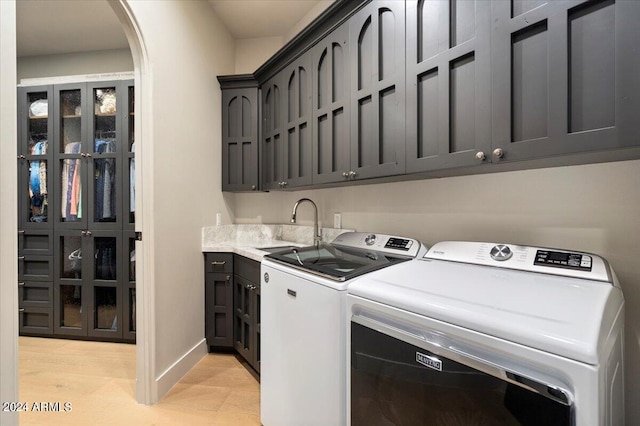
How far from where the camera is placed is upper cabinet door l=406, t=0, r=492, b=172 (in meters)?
1.06

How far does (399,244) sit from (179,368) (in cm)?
180

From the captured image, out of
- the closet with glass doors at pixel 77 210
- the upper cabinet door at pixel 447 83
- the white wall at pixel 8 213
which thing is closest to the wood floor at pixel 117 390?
the closet with glass doors at pixel 77 210

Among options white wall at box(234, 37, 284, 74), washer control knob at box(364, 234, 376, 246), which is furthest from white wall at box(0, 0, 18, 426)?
white wall at box(234, 37, 284, 74)

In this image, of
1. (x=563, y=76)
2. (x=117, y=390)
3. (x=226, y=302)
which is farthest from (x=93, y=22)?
(x=563, y=76)

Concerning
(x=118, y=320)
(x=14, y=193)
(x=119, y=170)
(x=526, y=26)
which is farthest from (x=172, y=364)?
(x=526, y=26)

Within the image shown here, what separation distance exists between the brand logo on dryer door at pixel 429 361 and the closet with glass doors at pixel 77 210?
269 cm

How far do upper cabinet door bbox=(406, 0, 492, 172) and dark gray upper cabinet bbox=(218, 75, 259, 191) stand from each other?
5.29 feet

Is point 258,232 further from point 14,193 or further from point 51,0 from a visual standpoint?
point 51,0

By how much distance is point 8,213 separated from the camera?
3.09 feet

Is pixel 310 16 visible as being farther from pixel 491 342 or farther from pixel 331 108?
pixel 491 342

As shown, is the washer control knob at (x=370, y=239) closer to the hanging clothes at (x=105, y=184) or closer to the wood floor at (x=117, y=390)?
the wood floor at (x=117, y=390)

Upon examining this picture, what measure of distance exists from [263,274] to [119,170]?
199cm

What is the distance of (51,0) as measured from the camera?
231cm

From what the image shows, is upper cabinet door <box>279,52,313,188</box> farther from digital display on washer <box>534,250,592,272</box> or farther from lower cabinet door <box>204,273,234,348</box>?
digital display on washer <box>534,250,592,272</box>
